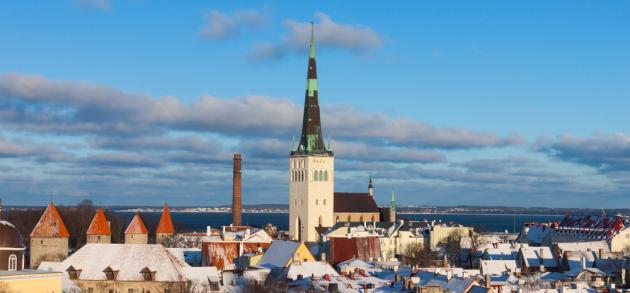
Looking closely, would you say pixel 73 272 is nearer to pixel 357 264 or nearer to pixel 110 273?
pixel 110 273

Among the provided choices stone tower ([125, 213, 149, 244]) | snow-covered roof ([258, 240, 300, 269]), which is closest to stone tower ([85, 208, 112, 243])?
stone tower ([125, 213, 149, 244])

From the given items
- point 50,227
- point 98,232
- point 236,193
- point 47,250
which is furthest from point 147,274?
point 236,193

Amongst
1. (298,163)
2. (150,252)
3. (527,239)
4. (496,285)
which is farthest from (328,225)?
(496,285)

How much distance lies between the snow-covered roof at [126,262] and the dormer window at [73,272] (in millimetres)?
214

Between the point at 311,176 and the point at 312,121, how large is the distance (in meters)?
7.01

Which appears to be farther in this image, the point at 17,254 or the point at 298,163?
the point at 298,163

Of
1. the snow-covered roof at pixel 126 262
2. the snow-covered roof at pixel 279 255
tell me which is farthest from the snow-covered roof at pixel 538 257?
the snow-covered roof at pixel 126 262

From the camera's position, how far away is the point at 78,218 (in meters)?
140

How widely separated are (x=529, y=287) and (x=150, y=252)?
23.3m

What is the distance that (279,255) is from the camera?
8344cm

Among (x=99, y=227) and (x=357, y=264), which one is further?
(x=99, y=227)

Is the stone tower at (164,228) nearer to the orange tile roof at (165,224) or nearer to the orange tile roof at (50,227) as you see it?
the orange tile roof at (165,224)

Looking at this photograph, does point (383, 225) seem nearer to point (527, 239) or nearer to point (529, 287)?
point (527, 239)

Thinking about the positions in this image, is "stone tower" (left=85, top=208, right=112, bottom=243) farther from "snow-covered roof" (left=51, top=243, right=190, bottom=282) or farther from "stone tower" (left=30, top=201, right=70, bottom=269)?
"snow-covered roof" (left=51, top=243, right=190, bottom=282)
